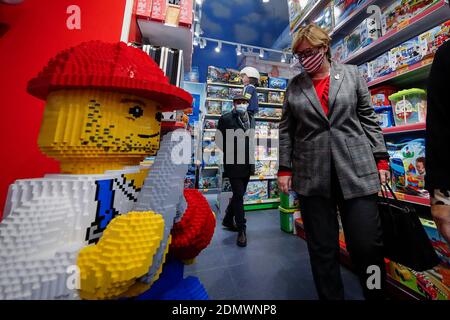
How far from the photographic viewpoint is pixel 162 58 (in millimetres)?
1050

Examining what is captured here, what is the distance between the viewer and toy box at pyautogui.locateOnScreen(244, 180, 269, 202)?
9.48 ft

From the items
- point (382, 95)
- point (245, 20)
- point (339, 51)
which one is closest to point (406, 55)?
point (382, 95)

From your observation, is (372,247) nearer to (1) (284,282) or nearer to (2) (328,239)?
(2) (328,239)

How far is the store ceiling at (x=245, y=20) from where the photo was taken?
14.3 feet

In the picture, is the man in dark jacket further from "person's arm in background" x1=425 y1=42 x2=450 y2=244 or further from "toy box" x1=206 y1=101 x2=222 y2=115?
"toy box" x1=206 y1=101 x2=222 y2=115

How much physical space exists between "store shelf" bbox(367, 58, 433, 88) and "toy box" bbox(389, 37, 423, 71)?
3 cm

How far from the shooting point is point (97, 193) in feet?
1.32

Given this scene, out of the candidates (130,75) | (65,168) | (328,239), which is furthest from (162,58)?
(328,239)

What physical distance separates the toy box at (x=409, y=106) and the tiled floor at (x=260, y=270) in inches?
41.0

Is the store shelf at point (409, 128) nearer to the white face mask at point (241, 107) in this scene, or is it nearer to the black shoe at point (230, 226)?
the white face mask at point (241, 107)

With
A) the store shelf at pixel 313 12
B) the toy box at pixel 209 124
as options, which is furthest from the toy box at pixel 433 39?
the toy box at pixel 209 124

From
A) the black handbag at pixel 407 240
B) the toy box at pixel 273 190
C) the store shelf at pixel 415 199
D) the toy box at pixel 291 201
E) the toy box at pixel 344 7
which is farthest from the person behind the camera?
the toy box at pixel 273 190

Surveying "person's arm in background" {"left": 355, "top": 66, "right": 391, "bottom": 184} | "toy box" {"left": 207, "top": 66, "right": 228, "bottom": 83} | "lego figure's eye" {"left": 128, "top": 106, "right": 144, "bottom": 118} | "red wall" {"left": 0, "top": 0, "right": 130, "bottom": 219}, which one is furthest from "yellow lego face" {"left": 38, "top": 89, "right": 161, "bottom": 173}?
"toy box" {"left": 207, "top": 66, "right": 228, "bottom": 83}
